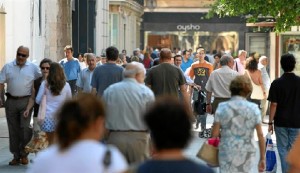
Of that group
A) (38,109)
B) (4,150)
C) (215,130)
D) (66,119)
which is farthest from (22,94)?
(66,119)

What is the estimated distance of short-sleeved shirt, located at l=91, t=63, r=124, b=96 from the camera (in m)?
13.9

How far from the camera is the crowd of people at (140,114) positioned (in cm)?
553

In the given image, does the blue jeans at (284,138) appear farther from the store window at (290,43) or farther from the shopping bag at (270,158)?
the store window at (290,43)

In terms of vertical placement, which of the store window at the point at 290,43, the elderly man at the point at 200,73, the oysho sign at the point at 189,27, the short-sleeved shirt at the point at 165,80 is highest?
the oysho sign at the point at 189,27

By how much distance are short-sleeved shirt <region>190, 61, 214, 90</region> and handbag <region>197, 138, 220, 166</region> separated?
11.5m

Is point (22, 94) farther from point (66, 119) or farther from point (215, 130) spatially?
point (66, 119)

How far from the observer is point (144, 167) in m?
5.57

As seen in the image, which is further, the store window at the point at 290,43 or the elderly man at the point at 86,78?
the store window at the point at 290,43

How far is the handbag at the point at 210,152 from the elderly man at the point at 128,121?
0.57 m

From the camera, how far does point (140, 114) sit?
1012cm

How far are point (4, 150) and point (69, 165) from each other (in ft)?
41.5

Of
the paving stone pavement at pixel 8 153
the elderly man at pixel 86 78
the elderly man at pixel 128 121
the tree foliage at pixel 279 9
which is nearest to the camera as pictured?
the elderly man at pixel 128 121

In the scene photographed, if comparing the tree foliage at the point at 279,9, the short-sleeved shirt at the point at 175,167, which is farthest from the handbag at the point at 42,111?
the tree foliage at the point at 279,9

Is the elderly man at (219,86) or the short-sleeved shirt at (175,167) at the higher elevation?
the short-sleeved shirt at (175,167)
